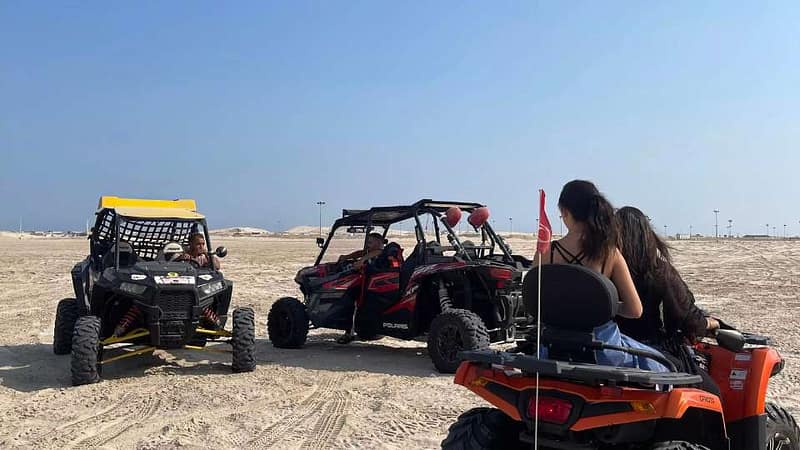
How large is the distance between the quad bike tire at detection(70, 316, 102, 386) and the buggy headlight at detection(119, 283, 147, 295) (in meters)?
0.49

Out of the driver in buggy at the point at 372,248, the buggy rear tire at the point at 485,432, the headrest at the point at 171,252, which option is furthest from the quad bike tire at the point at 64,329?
the buggy rear tire at the point at 485,432

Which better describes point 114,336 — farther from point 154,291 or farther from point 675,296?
point 675,296

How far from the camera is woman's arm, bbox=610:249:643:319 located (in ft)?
11.4

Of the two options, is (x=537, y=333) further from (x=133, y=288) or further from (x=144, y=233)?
(x=144, y=233)

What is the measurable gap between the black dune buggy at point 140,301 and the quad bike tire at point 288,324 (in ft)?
4.90

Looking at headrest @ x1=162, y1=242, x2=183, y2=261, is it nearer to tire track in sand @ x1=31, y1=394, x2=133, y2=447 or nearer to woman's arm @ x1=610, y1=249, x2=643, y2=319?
tire track in sand @ x1=31, y1=394, x2=133, y2=447

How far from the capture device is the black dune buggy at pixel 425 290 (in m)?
8.77

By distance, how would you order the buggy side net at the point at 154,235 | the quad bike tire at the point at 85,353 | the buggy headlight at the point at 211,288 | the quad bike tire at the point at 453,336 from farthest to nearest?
the buggy side net at the point at 154,235, the quad bike tire at the point at 453,336, the buggy headlight at the point at 211,288, the quad bike tire at the point at 85,353

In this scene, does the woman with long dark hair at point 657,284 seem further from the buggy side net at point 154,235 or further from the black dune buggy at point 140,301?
the buggy side net at point 154,235

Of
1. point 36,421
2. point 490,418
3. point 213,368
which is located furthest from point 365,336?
point 490,418

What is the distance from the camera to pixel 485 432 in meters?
3.58

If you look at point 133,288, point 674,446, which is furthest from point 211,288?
point 674,446

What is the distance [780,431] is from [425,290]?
19.1 feet

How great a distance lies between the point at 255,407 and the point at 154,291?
1921 millimetres
